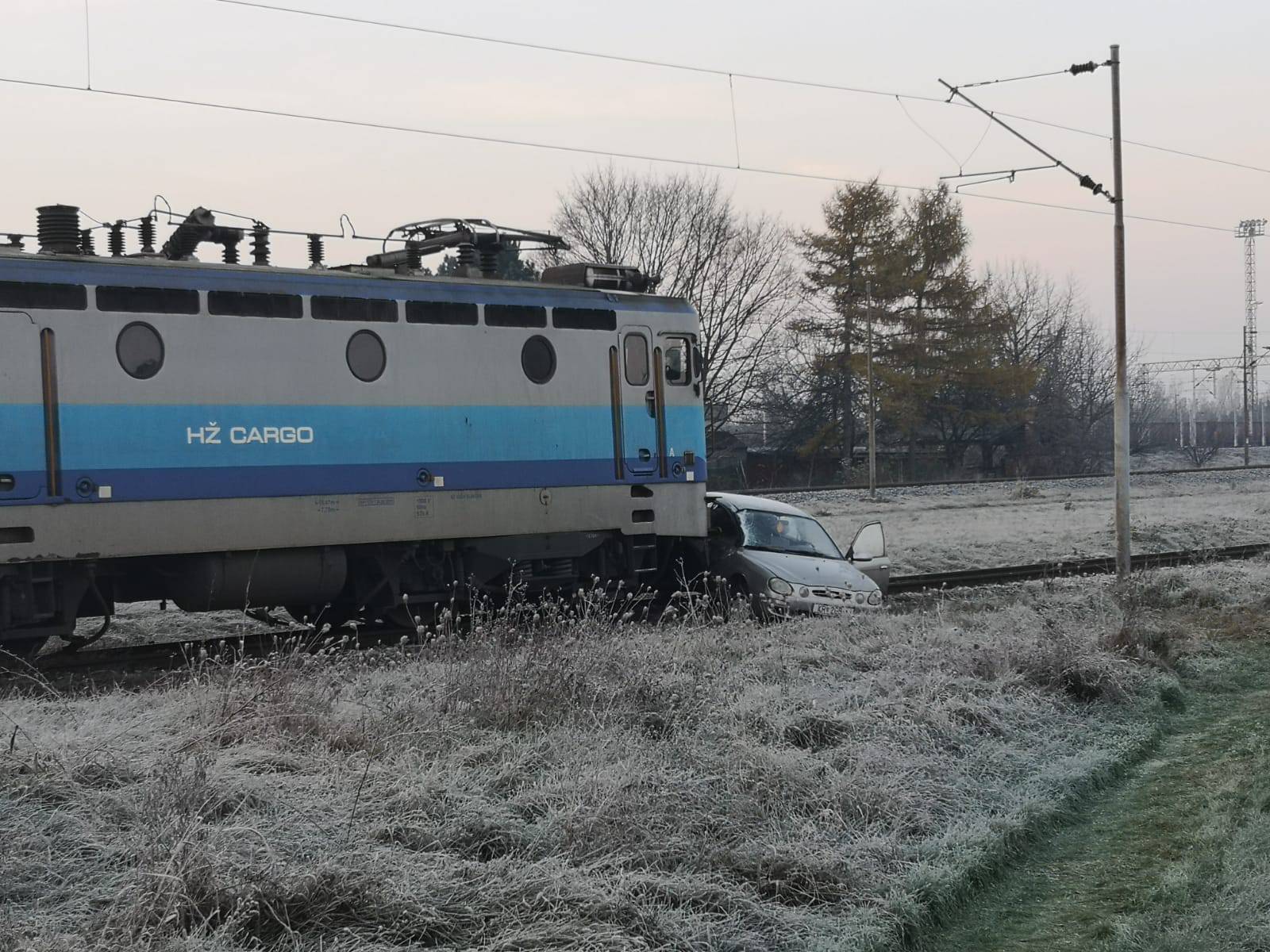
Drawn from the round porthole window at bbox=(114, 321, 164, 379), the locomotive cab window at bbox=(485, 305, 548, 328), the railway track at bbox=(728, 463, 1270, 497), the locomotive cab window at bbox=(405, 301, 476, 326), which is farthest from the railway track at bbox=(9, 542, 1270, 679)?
the railway track at bbox=(728, 463, 1270, 497)

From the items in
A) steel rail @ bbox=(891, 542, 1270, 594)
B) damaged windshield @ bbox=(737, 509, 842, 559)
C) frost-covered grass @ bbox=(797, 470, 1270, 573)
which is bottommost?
steel rail @ bbox=(891, 542, 1270, 594)

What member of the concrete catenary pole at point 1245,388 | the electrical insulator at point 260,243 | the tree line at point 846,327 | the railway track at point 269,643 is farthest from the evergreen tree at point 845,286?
the electrical insulator at point 260,243

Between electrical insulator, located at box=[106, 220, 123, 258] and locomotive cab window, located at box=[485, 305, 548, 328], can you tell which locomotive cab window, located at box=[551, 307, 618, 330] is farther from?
electrical insulator, located at box=[106, 220, 123, 258]

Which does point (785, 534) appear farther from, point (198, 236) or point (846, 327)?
point (846, 327)

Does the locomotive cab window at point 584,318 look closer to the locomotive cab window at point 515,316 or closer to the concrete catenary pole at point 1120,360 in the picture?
the locomotive cab window at point 515,316

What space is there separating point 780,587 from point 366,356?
4.99m

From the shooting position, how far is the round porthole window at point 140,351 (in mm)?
11359

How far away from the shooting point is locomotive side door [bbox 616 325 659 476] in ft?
48.2

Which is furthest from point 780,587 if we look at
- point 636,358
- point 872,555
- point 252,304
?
point 252,304

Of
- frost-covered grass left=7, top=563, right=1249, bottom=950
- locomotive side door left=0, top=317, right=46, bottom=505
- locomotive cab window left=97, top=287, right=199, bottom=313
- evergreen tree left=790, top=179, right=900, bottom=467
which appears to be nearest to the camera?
frost-covered grass left=7, top=563, right=1249, bottom=950

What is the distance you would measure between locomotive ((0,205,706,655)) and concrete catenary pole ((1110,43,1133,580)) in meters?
6.66

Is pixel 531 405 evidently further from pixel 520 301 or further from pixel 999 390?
pixel 999 390

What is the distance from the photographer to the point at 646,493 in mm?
14836

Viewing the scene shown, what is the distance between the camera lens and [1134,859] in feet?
23.3
